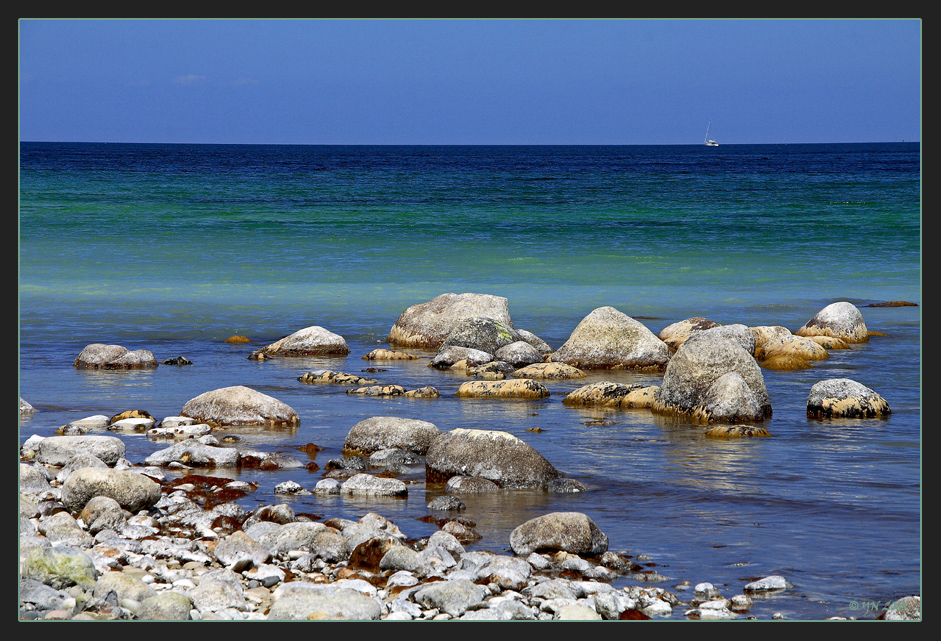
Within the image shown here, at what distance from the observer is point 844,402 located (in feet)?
42.8

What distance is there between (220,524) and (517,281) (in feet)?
75.1

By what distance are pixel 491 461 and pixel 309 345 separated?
8.91 m

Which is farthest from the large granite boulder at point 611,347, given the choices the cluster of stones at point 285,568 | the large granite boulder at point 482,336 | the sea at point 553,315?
the cluster of stones at point 285,568

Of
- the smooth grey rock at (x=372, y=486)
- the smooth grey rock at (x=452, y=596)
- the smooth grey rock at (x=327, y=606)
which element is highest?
the smooth grey rock at (x=327, y=606)

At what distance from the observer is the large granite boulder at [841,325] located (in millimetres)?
19344

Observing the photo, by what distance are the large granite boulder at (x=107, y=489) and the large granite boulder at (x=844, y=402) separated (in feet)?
27.2

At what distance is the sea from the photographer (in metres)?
8.48

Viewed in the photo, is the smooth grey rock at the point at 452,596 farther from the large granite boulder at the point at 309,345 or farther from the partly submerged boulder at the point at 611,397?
the large granite boulder at the point at 309,345

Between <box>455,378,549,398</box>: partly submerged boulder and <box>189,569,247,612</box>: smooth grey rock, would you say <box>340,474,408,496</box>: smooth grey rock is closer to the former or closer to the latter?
<box>189,569,247,612</box>: smooth grey rock

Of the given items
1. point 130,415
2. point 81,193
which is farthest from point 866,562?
point 81,193

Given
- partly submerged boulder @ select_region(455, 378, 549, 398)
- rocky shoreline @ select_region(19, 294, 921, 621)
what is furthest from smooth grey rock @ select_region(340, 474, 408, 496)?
partly submerged boulder @ select_region(455, 378, 549, 398)

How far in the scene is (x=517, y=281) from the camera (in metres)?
30.7

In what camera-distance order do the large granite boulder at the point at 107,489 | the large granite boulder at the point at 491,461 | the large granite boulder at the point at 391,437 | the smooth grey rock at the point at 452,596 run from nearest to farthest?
1. the smooth grey rock at the point at 452,596
2. the large granite boulder at the point at 107,489
3. the large granite boulder at the point at 491,461
4. the large granite boulder at the point at 391,437

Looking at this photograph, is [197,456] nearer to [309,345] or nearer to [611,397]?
[611,397]
